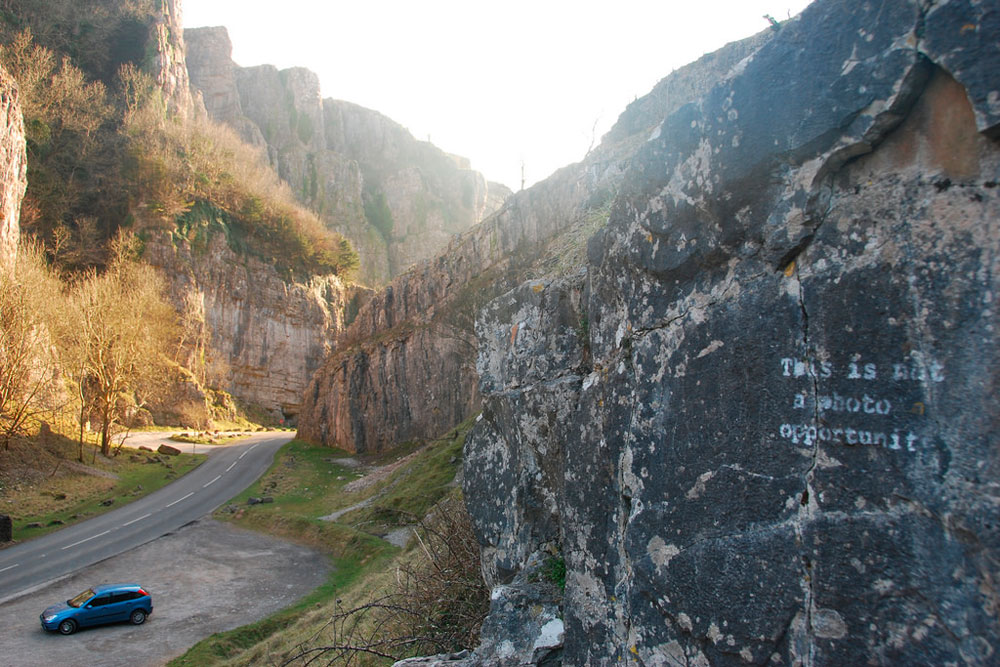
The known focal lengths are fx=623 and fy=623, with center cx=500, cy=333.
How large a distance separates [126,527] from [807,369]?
23.9m

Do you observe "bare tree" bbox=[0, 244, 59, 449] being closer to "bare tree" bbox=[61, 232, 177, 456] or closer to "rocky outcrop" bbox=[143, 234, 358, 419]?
"bare tree" bbox=[61, 232, 177, 456]

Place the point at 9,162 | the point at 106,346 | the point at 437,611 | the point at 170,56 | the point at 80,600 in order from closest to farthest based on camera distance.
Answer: the point at 437,611 → the point at 80,600 → the point at 9,162 → the point at 106,346 → the point at 170,56

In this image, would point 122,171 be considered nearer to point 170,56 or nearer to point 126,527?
point 170,56

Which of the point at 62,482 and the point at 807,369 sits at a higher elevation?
the point at 807,369

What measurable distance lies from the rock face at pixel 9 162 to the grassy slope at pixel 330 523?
15368 millimetres

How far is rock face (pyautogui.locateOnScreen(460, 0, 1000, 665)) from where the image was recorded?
235 centimetres

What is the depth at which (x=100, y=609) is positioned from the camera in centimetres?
1327

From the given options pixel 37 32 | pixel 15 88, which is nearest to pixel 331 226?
pixel 37 32

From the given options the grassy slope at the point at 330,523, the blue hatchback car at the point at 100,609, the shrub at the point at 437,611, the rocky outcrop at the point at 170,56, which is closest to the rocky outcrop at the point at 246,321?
the rocky outcrop at the point at 170,56

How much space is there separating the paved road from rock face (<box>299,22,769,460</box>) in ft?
17.4

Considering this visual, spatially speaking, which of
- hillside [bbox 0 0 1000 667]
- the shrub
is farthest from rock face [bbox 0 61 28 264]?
hillside [bbox 0 0 1000 667]

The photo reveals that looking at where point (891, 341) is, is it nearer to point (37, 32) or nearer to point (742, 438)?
point (742, 438)

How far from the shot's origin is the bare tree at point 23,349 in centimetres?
2380

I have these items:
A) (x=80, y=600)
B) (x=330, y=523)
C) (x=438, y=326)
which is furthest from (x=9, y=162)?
(x=80, y=600)
